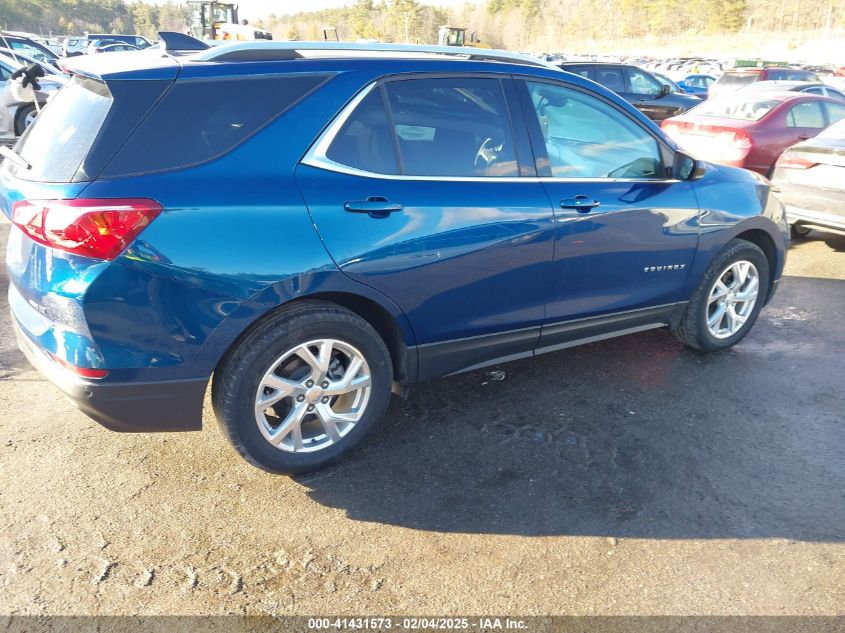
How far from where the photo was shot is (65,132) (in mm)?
2869

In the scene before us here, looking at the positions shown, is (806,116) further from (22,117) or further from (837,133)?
(22,117)

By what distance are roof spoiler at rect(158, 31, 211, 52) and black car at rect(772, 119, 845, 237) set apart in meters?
5.87

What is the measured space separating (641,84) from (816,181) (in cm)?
1021

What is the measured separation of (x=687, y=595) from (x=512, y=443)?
45.8 inches

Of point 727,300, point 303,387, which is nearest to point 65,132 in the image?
point 303,387

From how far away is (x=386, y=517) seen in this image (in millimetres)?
2988

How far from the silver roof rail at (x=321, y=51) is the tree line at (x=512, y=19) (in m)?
76.1

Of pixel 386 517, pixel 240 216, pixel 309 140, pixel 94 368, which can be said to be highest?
pixel 309 140

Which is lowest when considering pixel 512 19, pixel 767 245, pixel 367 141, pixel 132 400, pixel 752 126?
pixel 132 400

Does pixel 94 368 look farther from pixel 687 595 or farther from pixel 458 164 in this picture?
pixel 687 595

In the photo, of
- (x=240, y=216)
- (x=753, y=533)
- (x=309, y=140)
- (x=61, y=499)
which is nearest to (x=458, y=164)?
(x=309, y=140)

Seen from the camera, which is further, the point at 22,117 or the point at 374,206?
the point at 22,117

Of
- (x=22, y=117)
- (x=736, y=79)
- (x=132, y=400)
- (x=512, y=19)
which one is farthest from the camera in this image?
(x=512, y=19)

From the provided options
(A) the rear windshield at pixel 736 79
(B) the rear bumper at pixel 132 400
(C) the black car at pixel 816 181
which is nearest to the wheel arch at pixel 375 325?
(B) the rear bumper at pixel 132 400
